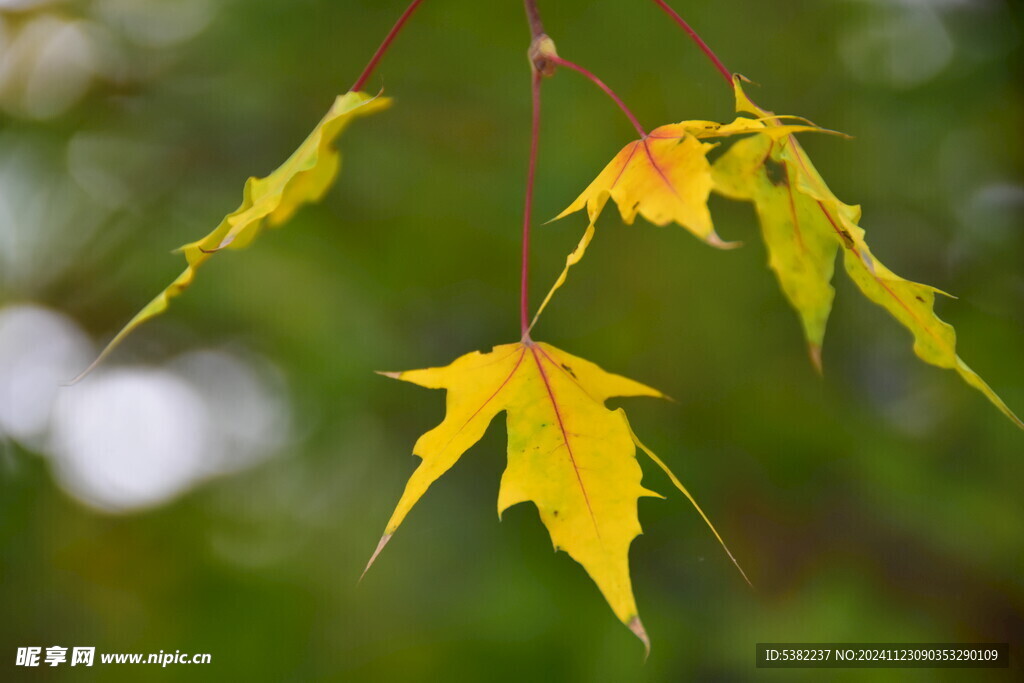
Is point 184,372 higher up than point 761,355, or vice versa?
point 184,372

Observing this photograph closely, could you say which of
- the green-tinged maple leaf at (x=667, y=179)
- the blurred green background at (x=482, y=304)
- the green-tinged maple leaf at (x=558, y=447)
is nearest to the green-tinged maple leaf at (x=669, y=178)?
the green-tinged maple leaf at (x=667, y=179)

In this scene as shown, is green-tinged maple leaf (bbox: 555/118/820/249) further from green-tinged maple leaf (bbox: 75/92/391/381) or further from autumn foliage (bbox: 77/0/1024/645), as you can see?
green-tinged maple leaf (bbox: 75/92/391/381)

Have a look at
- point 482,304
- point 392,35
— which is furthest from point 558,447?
point 482,304

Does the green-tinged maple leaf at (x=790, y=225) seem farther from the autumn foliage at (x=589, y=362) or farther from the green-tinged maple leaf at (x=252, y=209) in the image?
the green-tinged maple leaf at (x=252, y=209)

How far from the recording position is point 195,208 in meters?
1.21

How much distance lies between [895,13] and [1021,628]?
0.98 m

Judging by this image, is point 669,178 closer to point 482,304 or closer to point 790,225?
Answer: point 790,225

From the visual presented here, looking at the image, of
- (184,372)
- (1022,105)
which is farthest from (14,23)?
(1022,105)

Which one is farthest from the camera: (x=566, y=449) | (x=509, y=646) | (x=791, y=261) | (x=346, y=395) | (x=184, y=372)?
(x=184, y=372)

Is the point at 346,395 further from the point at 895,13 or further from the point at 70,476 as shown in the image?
the point at 895,13

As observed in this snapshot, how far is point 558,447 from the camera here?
1.74 feet

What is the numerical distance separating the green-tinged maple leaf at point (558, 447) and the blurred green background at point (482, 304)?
0.61 m

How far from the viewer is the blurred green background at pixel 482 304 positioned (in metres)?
1.15

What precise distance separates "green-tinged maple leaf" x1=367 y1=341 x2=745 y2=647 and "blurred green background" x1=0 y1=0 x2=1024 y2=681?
0.61 metres
